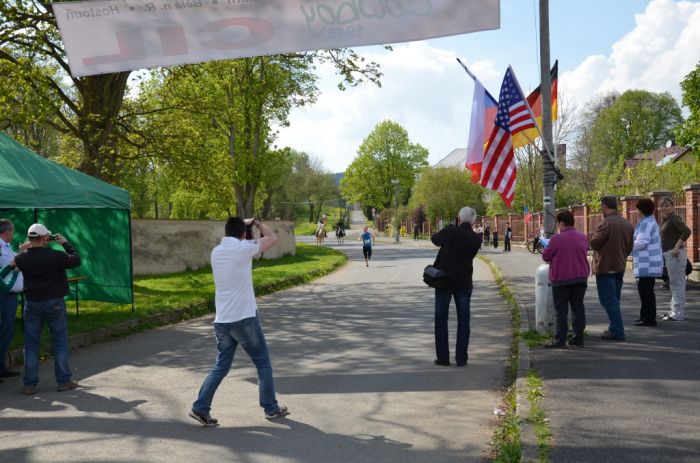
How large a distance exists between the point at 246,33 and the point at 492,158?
4325 millimetres

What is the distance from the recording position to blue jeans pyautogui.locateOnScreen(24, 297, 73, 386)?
283 inches

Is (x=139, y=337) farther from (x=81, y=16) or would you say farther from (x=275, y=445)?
(x=275, y=445)

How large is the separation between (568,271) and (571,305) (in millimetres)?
439

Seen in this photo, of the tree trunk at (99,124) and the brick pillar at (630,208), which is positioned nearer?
the tree trunk at (99,124)

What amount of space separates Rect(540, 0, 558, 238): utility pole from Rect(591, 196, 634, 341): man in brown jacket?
0.77 meters

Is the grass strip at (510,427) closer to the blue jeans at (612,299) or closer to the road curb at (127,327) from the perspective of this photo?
the blue jeans at (612,299)

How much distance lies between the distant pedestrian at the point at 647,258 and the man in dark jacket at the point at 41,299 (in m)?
7.56

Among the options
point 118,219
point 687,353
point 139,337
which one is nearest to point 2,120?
point 118,219

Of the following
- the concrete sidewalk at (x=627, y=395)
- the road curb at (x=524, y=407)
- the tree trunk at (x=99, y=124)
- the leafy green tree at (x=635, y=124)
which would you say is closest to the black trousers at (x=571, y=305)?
the concrete sidewalk at (x=627, y=395)

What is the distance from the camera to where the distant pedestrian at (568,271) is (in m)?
8.30

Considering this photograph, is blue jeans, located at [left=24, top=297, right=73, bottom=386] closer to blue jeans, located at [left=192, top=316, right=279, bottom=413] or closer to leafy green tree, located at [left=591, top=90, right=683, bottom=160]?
blue jeans, located at [left=192, top=316, right=279, bottom=413]

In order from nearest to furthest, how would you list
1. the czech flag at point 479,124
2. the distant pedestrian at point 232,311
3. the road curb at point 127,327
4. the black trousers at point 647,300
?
the distant pedestrian at point 232,311 < the road curb at point 127,327 < the black trousers at point 647,300 < the czech flag at point 479,124

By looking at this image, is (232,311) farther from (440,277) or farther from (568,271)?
(568,271)

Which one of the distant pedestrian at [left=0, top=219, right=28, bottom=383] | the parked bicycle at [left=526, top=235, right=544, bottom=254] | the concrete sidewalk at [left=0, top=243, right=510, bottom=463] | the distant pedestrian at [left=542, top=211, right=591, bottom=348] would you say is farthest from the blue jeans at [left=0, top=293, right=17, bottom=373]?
the parked bicycle at [left=526, top=235, right=544, bottom=254]
